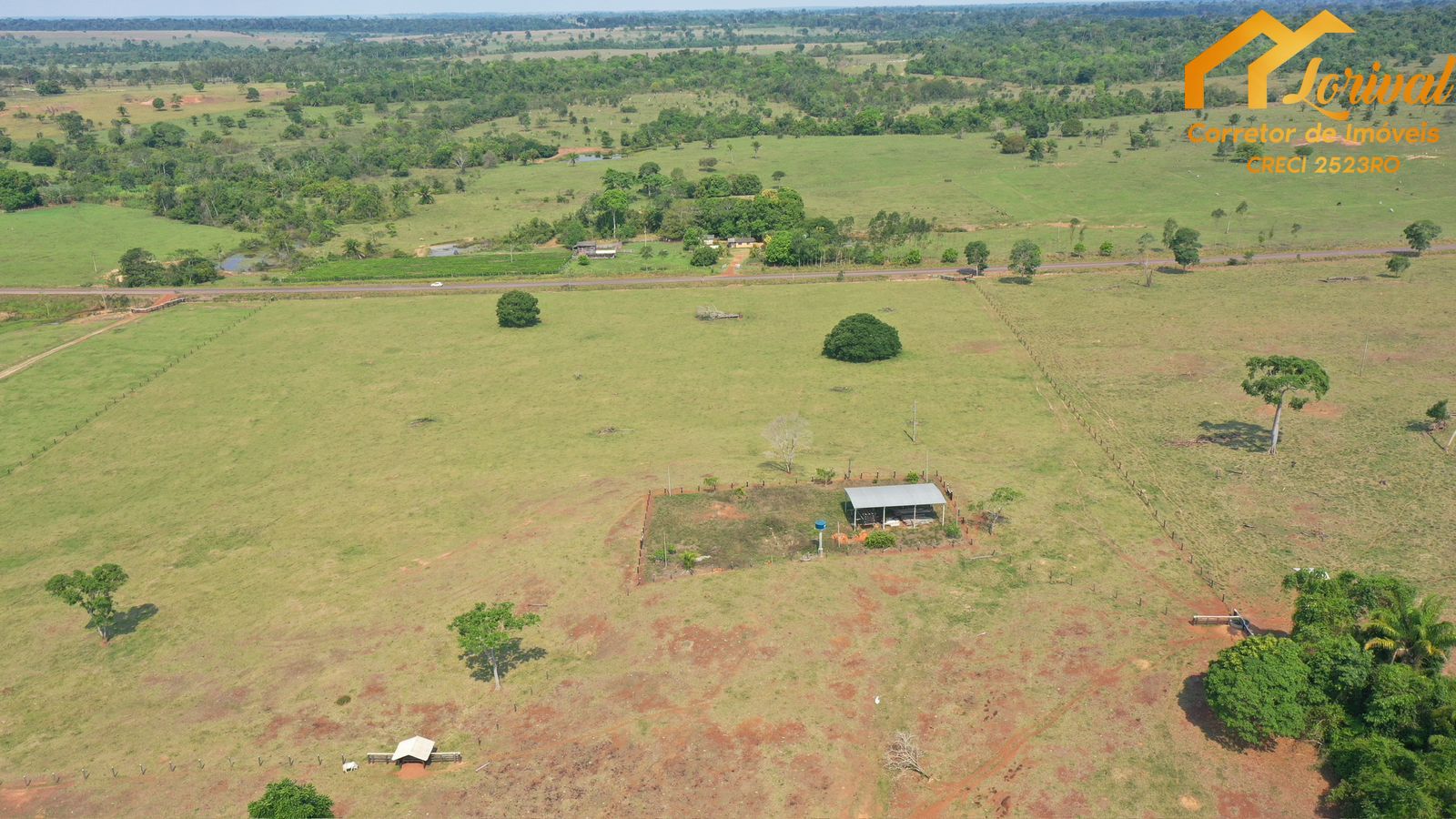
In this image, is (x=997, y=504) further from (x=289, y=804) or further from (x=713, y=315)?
(x=713, y=315)

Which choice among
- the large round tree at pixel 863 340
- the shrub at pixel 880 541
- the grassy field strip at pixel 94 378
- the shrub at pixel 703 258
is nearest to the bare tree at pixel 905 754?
the shrub at pixel 880 541

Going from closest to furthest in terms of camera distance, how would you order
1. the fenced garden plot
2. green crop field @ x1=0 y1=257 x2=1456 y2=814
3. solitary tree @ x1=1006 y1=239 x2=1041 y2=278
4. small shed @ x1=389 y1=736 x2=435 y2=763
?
1. small shed @ x1=389 y1=736 x2=435 y2=763
2. green crop field @ x1=0 y1=257 x2=1456 y2=814
3. the fenced garden plot
4. solitary tree @ x1=1006 y1=239 x2=1041 y2=278

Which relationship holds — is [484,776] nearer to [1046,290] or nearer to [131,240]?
[1046,290]

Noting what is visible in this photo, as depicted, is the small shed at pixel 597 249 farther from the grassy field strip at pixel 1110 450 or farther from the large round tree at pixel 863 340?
the grassy field strip at pixel 1110 450

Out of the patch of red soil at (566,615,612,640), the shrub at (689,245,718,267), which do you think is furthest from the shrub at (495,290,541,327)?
the patch of red soil at (566,615,612,640)

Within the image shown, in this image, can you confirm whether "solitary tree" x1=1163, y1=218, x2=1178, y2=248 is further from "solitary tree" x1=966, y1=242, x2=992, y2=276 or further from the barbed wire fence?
the barbed wire fence

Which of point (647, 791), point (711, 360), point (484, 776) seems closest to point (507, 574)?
point (484, 776)
